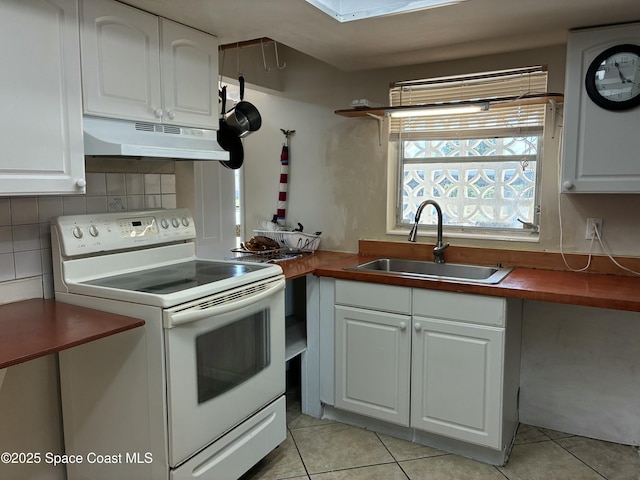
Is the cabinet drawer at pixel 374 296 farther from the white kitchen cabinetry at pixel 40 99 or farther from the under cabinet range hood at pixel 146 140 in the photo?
the white kitchen cabinetry at pixel 40 99

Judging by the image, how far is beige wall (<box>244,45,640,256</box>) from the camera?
2650mm

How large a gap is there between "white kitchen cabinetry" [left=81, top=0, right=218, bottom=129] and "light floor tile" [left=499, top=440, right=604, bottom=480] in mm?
2155

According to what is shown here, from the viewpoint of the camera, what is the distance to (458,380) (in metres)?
2.32

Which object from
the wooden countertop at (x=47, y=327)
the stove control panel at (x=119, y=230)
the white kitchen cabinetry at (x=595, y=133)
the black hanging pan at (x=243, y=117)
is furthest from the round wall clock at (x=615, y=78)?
the wooden countertop at (x=47, y=327)

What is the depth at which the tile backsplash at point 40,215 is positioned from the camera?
75.8 inches

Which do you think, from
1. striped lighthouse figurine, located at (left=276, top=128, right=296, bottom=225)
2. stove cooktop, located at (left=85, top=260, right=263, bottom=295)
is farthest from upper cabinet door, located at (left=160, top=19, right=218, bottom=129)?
striped lighthouse figurine, located at (left=276, top=128, right=296, bottom=225)

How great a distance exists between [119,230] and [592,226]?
225cm

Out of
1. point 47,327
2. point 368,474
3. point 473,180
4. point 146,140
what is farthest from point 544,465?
point 146,140

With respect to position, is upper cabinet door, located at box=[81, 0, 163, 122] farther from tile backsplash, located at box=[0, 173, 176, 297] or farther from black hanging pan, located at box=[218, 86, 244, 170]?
black hanging pan, located at box=[218, 86, 244, 170]

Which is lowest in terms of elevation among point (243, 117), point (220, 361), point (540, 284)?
point (220, 361)

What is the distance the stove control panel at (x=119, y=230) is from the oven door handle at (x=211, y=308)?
569 mm

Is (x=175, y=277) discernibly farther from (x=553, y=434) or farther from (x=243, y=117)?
(x=553, y=434)

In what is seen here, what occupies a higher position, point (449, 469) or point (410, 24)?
point (410, 24)

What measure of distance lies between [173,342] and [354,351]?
113 centimetres
